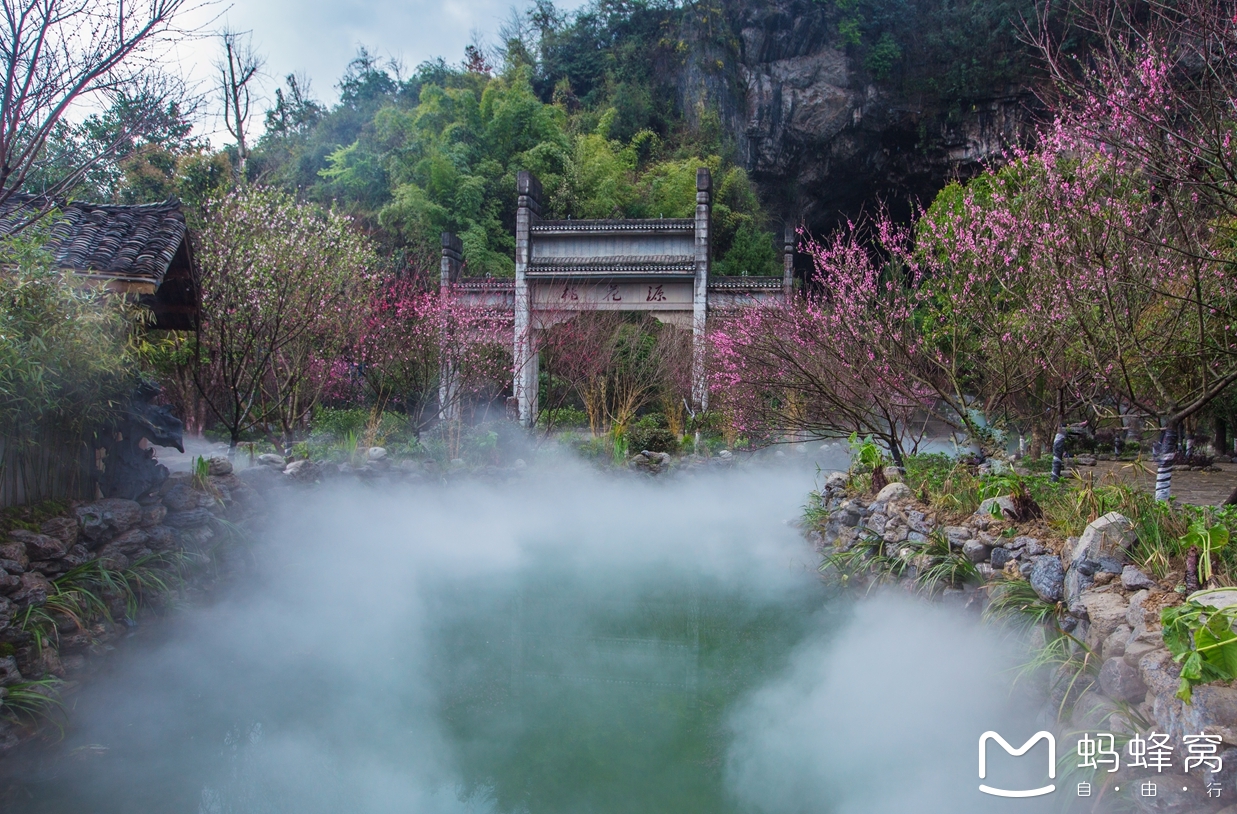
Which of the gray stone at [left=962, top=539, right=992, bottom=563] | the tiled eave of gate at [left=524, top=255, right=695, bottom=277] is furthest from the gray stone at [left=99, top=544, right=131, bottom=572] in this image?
the tiled eave of gate at [left=524, top=255, right=695, bottom=277]

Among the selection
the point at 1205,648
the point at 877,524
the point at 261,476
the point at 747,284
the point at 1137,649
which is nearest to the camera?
the point at 1205,648

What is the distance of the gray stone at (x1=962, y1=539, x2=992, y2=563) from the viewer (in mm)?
4945

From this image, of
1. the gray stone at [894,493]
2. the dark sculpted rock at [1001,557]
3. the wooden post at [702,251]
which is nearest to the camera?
the dark sculpted rock at [1001,557]

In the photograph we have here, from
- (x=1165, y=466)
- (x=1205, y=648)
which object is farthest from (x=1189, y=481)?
(x=1205, y=648)

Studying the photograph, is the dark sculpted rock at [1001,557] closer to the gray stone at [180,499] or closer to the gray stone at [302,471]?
the gray stone at [180,499]

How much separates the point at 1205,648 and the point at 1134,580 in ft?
2.84

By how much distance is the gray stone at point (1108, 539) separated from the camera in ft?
12.7

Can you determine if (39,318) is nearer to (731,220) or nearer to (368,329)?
(368,329)

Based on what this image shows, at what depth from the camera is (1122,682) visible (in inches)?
128

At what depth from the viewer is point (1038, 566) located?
14.0ft

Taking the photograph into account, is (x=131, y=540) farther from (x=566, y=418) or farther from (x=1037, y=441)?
(x=1037, y=441)

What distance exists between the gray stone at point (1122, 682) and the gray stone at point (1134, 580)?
45 centimetres

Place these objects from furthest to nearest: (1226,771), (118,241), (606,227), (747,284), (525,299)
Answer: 1. (606,227)
2. (525,299)
3. (747,284)
4. (118,241)
5. (1226,771)

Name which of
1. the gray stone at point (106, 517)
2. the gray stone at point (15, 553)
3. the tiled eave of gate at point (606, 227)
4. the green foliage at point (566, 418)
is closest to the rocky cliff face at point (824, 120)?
the tiled eave of gate at point (606, 227)
